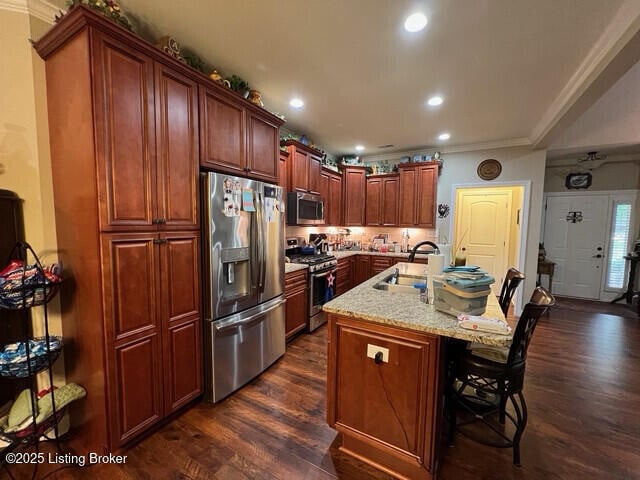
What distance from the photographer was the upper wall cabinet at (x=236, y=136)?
2.00 m

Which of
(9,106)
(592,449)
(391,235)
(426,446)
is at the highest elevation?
(9,106)

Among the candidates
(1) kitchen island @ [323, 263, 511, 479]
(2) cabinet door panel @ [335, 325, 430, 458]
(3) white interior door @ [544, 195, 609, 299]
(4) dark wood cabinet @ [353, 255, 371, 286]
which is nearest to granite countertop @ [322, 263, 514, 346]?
(1) kitchen island @ [323, 263, 511, 479]

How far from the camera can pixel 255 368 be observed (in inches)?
95.0

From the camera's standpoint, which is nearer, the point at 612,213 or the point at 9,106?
the point at 9,106

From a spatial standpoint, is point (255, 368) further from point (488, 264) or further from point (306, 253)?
point (488, 264)

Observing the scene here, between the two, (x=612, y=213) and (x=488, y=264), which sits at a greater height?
(x=612, y=213)

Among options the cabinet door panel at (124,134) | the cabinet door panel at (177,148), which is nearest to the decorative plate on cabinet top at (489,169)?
the cabinet door panel at (177,148)

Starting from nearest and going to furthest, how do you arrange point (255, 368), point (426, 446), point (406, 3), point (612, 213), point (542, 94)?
point (426, 446) → point (406, 3) → point (255, 368) → point (542, 94) → point (612, 213)

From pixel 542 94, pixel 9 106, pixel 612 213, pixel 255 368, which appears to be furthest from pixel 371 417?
pixel 612 213

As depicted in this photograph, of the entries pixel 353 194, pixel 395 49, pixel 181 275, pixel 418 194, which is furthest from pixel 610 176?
pixel 181 275

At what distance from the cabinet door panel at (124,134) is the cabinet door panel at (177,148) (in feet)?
0.19

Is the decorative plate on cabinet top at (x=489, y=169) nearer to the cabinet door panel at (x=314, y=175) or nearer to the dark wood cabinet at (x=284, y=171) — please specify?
the cabinet door panel at (x=314, y=175)

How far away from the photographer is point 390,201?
5.05 meters

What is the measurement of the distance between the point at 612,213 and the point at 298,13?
665 centimetres
